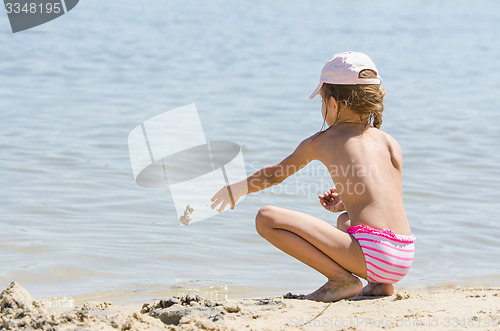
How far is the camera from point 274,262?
13.8 feet

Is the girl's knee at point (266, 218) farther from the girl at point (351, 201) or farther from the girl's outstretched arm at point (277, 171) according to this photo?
the girl's outstretched arm at point (277, 171)

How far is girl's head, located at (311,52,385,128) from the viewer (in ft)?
10.4

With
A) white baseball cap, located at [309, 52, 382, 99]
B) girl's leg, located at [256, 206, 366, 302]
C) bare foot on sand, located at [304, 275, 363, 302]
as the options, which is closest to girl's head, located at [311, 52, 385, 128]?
white baseball cap, located at [309, 52, 382, 99]

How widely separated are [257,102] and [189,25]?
6977 mm

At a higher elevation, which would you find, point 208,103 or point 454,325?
point 454,325

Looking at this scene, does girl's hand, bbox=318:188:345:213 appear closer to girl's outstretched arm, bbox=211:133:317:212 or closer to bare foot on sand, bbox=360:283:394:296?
girl's outstretched arm, bbox=211:133:317:212

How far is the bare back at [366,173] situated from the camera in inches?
120

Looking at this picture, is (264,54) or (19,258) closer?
(19,258)

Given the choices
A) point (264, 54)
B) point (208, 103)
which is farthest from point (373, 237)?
point (264, 54)

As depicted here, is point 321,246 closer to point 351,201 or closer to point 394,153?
point 351,201

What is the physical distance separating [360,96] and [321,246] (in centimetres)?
70

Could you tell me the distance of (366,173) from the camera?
3051 mm

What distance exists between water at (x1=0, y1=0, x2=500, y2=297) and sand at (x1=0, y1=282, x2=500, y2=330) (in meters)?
0.81

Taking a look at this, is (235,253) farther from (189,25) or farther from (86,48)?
(189,25)
